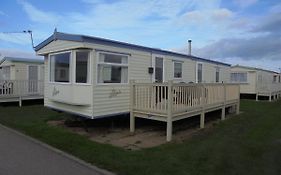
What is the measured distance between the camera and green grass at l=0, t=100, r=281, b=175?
5941mm

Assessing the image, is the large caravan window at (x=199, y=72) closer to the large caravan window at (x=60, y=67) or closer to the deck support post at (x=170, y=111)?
the deck support post at (x=170, y=111)

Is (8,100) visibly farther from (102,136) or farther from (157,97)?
(157,97)

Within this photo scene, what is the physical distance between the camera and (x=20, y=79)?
18250 mm

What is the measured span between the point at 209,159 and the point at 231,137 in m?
2.81

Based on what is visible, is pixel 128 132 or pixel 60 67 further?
pixel 60 67

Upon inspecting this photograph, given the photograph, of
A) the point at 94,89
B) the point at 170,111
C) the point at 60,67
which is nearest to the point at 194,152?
the point at 170,111

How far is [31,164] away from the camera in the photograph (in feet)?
Result: 20.0

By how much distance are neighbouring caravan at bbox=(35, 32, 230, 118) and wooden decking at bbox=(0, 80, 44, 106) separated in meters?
6.07

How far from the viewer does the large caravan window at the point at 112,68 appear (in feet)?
31.8

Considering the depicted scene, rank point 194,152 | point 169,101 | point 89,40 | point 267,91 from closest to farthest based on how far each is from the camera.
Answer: point 194,152 < point 169,101 < point 89,40 < point 267,91

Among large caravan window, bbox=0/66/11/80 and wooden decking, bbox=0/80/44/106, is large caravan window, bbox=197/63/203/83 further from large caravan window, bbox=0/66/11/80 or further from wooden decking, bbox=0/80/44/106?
large caravan window, bbox=0/66/11/80

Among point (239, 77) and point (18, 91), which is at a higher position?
point (239, 77)

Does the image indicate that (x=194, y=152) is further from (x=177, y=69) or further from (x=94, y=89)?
(x=177, y=69)

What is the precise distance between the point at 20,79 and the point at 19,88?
1114mm
